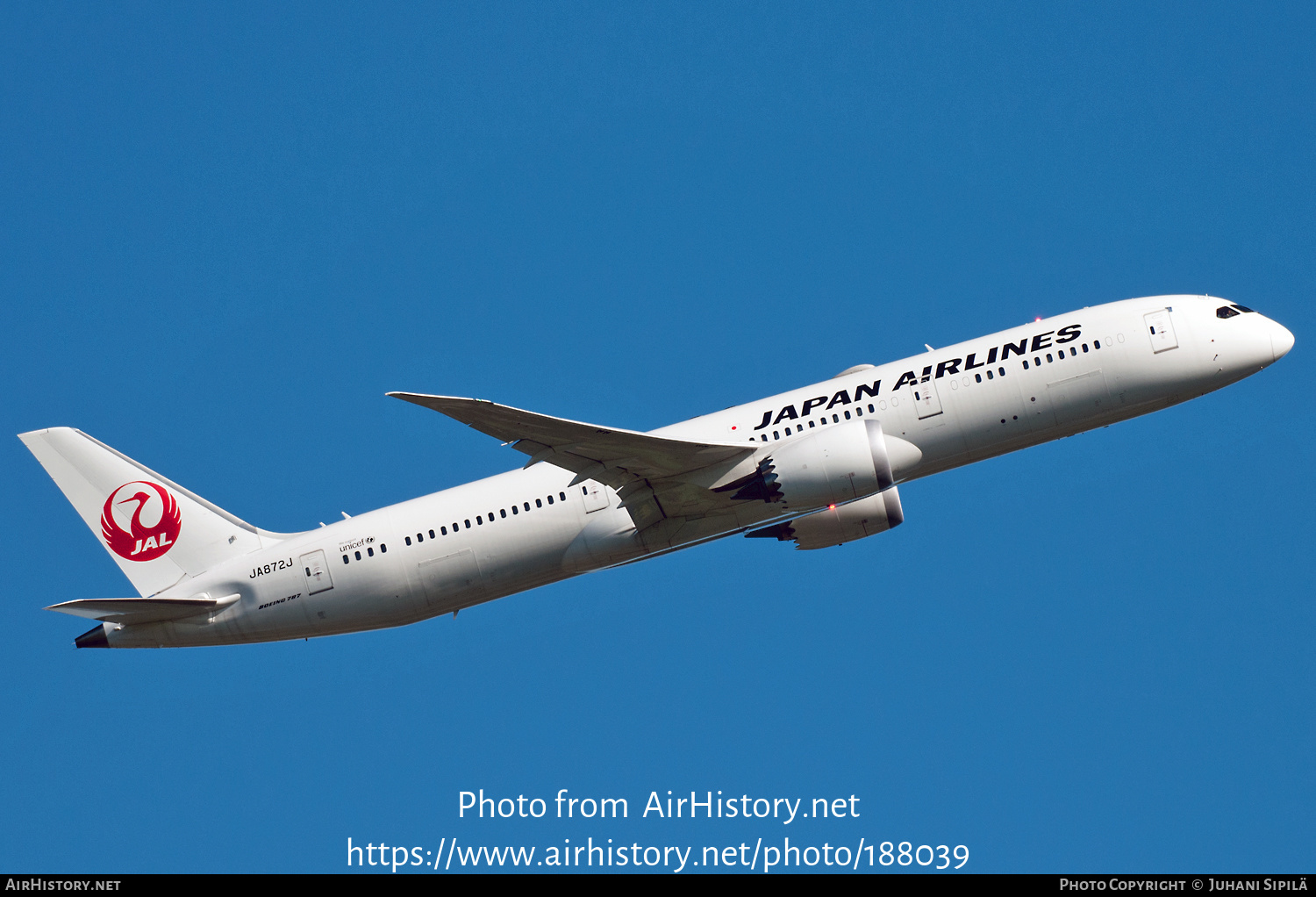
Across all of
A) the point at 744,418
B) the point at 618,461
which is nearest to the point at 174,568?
the point at 618,461

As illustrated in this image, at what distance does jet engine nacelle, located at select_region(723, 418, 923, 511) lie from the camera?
39750 millimetres

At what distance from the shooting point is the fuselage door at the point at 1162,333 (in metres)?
41.6

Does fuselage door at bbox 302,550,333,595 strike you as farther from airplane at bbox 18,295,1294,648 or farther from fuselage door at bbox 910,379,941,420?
fuselage door at bbox 910,379,941,420

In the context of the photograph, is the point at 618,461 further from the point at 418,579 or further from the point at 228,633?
the point at 228,633

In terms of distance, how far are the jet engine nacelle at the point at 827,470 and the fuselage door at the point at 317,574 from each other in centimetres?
1359

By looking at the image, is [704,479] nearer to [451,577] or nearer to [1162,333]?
[451,577]

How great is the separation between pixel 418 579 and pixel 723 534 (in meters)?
9.45

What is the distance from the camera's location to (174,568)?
45.5 metres

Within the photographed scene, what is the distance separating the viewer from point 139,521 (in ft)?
151

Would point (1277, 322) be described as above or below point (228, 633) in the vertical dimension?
above

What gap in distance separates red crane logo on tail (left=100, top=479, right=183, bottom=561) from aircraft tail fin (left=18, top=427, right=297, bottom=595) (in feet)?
0.09

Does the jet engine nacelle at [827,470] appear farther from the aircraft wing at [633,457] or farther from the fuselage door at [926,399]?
the fuselage door at [926,399]

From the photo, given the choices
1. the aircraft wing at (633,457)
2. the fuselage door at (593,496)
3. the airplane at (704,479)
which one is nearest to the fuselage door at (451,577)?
the airplane at (704,479)
